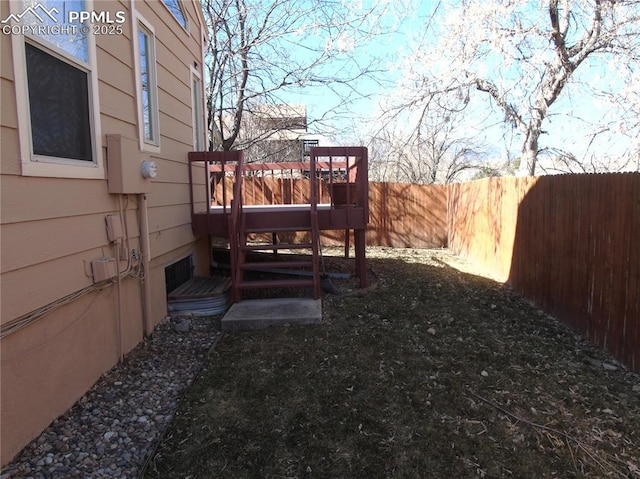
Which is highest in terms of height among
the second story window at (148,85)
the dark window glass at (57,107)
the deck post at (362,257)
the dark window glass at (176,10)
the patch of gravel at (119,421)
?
the dark window glass at (176,10)

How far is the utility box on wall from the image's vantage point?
305 cm

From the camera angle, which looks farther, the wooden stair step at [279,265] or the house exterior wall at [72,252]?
the wooden stair step at [279,265]

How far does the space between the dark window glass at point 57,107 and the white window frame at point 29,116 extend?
3 centimetres

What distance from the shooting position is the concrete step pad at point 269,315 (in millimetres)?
3943

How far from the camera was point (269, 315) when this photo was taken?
4051 millimetres

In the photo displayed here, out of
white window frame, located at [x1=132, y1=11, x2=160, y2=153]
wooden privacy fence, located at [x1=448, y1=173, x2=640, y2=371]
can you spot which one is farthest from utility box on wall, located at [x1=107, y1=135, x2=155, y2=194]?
wooden privacy fence, located at [x1=448, y1=173, x2=640, y2=371]

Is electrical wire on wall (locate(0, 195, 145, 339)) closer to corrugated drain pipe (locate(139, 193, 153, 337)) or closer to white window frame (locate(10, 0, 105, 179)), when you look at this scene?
corrugated drain pipe (locate(139, 193, 153, 337))

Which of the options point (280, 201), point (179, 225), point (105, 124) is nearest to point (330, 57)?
point (280, 201)

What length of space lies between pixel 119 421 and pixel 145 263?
1.51 meters

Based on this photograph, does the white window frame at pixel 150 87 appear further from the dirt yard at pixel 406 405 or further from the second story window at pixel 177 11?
the dirt yard at pixel 406 405

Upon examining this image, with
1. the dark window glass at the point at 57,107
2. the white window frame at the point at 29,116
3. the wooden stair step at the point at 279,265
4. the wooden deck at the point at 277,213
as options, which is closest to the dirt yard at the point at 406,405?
the wooden stair step at the point at 279,265

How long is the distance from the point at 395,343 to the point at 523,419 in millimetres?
1278

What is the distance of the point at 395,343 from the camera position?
3.61 metres

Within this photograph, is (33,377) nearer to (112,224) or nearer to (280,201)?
(112,224)
